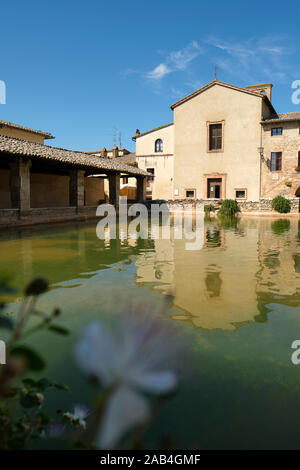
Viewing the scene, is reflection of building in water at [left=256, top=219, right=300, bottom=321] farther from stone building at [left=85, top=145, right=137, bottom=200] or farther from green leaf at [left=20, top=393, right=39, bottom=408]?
stone building at [left=85, top=145, right=137, bottom=200]

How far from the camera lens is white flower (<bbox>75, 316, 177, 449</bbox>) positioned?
1.63 feet

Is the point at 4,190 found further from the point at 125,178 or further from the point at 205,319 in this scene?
the point at 125,178

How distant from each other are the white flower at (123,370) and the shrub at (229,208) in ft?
83.3

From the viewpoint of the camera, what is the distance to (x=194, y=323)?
3.80m

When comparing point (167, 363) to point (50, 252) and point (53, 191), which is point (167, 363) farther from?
point (53, 191)

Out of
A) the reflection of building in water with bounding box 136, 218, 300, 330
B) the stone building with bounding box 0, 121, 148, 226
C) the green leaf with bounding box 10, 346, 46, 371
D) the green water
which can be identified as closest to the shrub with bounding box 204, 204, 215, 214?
the stone building with bounding box 0, 121, 148, 226

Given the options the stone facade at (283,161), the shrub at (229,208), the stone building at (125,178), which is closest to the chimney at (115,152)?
the stone building at (125,178)

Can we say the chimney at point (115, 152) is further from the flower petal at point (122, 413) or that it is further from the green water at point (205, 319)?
the flower petal at point (122, 413)

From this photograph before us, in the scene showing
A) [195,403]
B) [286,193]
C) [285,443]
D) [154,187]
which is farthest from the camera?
[154,187]

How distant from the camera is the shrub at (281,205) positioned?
24.2 meters

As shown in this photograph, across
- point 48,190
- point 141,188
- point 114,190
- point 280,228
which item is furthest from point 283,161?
point 48,190

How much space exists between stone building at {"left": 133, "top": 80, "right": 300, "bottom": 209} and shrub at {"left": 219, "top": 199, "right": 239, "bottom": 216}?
2.12 metres
